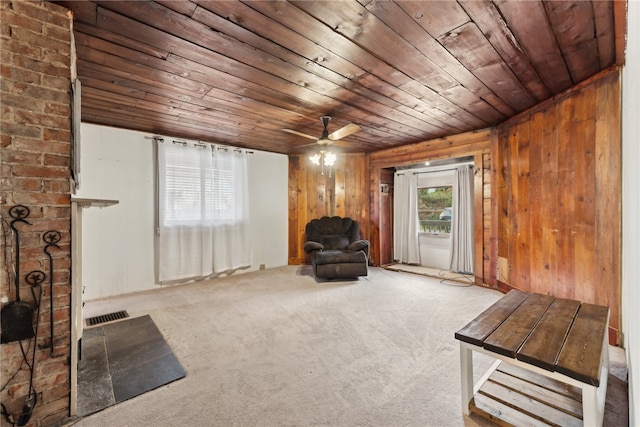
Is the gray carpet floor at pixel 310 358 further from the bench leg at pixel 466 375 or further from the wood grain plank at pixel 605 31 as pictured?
the wood grain plank at pixel 605 31

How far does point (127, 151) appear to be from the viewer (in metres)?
3.84

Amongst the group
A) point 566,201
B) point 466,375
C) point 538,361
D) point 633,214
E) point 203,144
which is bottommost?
point 466,375

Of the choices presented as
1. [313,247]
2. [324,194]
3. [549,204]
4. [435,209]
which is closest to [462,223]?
[435,209]

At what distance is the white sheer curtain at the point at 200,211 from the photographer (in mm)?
4098

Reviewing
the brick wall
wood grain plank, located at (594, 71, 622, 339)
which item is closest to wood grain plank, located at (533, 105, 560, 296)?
wood grain plank, located at (594, 71, 622, 339)

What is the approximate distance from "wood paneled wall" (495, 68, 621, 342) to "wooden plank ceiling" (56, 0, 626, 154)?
318mm

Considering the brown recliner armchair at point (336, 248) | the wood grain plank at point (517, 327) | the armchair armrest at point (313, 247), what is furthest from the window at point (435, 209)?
the wood grain plank at point (517, 327)

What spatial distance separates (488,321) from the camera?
1623 mm

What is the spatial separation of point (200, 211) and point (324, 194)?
2370 millimetres

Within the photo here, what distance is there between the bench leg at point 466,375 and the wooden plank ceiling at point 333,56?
1920 millimetres

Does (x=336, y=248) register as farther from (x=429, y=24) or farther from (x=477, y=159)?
(x=429, y=24)

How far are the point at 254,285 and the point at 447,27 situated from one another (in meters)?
3.75

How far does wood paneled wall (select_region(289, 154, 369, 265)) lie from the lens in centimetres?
554

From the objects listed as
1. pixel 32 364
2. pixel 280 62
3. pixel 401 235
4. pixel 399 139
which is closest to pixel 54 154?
pixel 32 364
